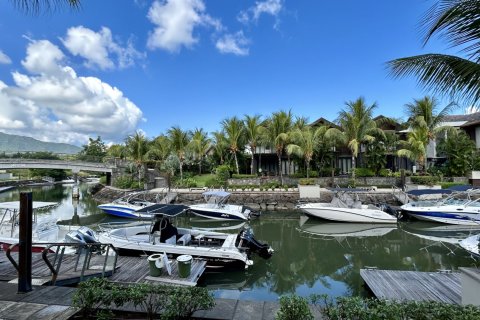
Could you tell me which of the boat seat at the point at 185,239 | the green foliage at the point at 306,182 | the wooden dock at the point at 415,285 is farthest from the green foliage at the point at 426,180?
the boat seat at the point at 185,239

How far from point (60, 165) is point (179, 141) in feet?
60.5

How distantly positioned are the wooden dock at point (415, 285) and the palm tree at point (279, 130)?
21.3 metres

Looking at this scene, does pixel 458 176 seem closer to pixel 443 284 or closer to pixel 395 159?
pixel 395 159

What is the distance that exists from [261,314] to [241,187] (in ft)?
73.7

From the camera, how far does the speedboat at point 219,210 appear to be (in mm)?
18453

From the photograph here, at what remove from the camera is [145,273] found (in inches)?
315

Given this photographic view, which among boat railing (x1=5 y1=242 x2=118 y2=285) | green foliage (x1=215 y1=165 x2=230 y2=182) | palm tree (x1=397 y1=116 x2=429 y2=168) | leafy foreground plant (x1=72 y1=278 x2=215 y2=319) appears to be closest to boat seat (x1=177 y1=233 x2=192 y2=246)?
boat railing (x1=5 y1=242 x2=118 y2=285)

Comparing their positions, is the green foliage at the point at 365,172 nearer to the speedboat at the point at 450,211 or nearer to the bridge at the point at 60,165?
the speedboat at the point at 450,211

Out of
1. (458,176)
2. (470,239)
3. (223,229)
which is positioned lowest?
(223,229)

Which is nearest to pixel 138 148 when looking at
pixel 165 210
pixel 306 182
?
pixel 306 182

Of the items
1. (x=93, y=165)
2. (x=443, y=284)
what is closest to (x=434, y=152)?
(x=443, y=284)

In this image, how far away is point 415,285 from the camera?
7137 mm

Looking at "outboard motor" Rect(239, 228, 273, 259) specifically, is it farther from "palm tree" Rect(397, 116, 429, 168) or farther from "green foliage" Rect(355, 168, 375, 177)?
"palm tree" Rect(397, 116, 429, 168)

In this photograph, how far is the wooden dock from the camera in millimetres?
6450
